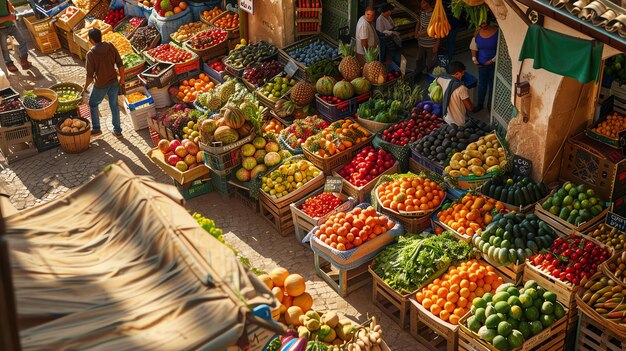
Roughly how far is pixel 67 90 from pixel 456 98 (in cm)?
688

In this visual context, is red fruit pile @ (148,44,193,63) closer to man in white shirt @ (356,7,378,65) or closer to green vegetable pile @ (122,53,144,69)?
green vegetable pile @ (122,53,144,69)

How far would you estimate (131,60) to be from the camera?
14320 mm

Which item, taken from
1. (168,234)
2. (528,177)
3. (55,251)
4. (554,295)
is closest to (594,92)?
(528,177)

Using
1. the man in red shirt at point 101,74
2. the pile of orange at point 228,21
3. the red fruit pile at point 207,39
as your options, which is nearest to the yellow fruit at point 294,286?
the man in red shirt at point 101,74

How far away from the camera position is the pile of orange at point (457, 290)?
7953 millimetres

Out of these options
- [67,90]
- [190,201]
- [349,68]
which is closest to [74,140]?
[67,90]

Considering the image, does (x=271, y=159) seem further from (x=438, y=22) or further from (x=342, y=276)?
(x=438, y=22)

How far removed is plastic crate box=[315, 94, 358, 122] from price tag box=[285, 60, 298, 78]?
2.73ft

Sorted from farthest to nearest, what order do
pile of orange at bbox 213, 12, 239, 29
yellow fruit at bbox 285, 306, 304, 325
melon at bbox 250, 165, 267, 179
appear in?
pile of orange at bbox 213, 12, 239, 29
melon at bbox 250, 165, 267, 179
yellow fruit at bbox 285, 306, 304, 325

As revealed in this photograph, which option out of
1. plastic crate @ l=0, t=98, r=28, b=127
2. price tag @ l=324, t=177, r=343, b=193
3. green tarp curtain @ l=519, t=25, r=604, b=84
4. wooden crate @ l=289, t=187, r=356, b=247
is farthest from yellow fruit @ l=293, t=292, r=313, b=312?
plastic crate @ l=0, t=98, r=28, b=127

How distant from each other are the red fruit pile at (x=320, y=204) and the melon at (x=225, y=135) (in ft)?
4.85

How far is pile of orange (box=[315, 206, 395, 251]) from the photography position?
888cm

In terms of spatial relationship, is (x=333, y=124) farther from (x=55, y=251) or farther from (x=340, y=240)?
(x=55, y=251)

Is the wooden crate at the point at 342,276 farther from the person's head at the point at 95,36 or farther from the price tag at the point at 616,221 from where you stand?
the person's head at the point at 95,36
